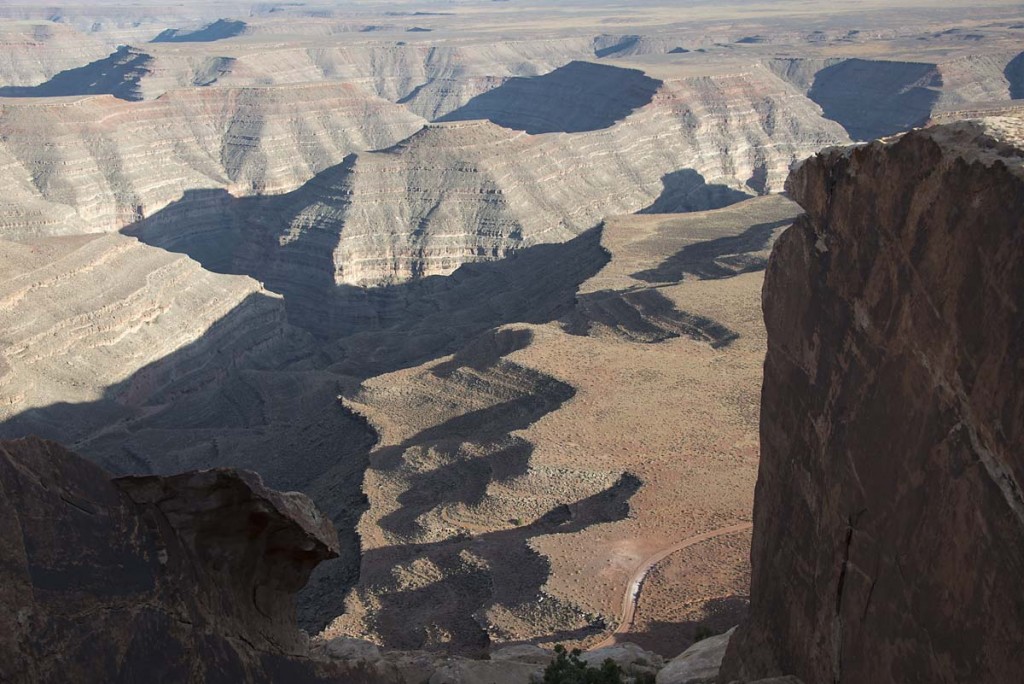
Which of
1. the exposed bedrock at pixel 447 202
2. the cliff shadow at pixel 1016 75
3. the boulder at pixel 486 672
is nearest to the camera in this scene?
the boulder at pixel 486 672

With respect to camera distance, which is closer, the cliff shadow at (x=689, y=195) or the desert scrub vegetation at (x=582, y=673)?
the desert scrub vegetation at (x=582, y=673)

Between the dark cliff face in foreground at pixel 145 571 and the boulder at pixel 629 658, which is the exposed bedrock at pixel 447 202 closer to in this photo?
the boulder at pixel 629 658

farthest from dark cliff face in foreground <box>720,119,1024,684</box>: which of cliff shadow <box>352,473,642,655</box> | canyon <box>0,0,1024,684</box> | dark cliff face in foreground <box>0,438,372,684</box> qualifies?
cliff shadow <box>352,473,642,655</box>

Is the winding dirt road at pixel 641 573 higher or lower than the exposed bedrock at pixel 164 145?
higher

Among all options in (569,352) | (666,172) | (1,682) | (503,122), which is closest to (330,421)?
(569,352)

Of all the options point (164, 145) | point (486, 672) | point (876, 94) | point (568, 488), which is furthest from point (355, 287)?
point (876, 94)

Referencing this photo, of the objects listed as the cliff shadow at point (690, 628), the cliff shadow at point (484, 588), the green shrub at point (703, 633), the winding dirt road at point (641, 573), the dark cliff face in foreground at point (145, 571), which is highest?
the dark cliff face in foreground at point (145, 571)

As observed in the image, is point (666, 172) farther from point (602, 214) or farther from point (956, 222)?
point (956, 222)

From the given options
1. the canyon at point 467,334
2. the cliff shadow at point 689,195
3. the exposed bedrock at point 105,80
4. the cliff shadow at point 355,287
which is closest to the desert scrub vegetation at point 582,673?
the canyon at point 467,334

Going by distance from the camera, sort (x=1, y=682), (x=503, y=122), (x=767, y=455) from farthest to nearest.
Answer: (x=503, y=122), (x=767, y=455), (x=1, y=682)
